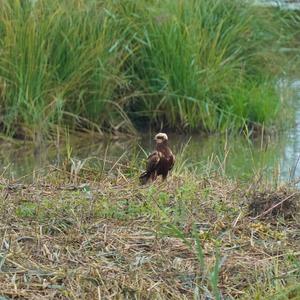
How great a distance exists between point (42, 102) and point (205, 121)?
5.19 feet

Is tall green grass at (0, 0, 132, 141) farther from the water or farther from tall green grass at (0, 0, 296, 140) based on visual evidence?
the water

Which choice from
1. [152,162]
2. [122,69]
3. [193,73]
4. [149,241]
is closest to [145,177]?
[152,162]

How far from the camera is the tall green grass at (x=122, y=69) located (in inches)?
382

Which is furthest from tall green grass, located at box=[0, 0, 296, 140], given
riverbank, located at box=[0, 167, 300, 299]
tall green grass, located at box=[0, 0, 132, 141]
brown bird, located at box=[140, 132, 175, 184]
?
riverbank, located at box=[0, 167, 300, 299]

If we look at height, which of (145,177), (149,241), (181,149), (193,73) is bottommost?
(181,149)

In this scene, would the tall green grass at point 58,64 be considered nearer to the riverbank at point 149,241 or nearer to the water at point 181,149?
the water at point 181,149

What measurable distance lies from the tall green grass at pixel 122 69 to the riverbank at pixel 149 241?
4.17 meters

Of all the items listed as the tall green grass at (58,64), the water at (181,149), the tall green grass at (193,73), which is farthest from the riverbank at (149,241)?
the tall green grass at (193,73)

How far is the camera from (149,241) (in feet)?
14.9

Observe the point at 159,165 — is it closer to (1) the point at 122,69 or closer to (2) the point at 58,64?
(2) the point at 58,64

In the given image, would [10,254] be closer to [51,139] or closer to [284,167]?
[284,167]

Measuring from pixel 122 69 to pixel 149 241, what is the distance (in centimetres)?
619

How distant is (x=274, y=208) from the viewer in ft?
16.4

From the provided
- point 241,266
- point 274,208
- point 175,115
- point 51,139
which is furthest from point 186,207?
point 175,115
